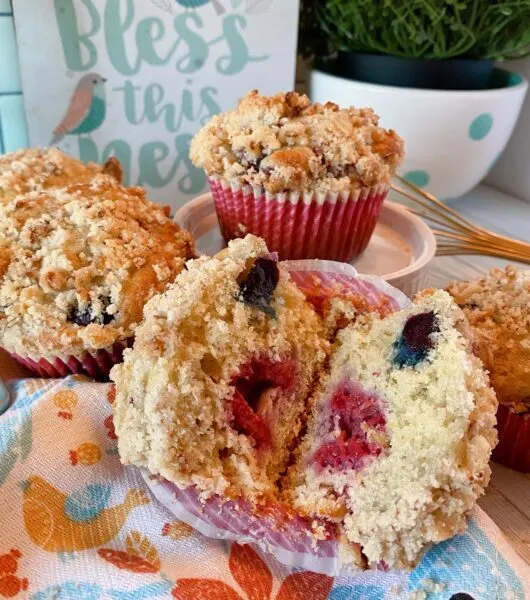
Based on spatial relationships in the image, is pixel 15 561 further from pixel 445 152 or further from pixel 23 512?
pixel 445 152

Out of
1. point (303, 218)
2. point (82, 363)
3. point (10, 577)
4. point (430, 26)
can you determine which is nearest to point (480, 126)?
point (430, 26)

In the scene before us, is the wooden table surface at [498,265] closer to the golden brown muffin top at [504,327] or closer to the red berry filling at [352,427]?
the golden brown muffin top at [504,327]

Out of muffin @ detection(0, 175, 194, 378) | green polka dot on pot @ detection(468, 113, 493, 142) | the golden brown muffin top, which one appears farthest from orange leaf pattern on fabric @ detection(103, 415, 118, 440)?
green polka dot on pot @ detection(468, 113, 493, 142)

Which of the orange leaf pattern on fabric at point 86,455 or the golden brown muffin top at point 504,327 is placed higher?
the golden brown muffin top at point 504,327

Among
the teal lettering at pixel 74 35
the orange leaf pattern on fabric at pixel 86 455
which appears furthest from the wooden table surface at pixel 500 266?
the teal lettering at pixel 74 35

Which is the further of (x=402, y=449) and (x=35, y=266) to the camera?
(x=35, y=266)

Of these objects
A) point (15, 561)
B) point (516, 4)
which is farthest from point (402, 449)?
point (516, 4)

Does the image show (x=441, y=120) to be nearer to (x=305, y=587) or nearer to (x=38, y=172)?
(x=38, y=172)
